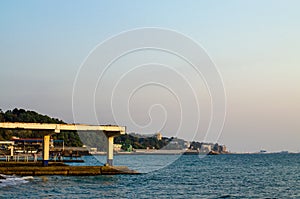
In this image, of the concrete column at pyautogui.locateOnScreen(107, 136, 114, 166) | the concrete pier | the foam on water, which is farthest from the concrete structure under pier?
the foam on water

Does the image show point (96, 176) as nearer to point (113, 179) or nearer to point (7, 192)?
point (113, 179)

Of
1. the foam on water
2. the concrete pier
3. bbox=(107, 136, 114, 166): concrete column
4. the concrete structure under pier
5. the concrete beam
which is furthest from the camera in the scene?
bbox=(107, 136, 114, 166): concrete column

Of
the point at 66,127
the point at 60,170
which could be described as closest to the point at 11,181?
the point at 60,170

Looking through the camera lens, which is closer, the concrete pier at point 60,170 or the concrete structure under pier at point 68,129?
the concrete pier at point 60,170

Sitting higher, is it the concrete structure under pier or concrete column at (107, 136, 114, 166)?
the concrete structure under pier

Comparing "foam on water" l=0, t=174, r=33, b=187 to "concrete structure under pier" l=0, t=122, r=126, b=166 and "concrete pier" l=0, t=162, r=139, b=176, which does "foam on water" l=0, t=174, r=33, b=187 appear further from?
"concrete structure under pier" l=0, t=122, r=126, b=166

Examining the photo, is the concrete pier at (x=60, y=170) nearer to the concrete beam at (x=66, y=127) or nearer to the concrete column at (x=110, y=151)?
the concrete column at (x=110, y=151)

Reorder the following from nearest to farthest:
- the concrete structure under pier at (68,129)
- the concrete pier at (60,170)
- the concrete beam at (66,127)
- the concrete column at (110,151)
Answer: the concrete pier at (60,170) → the concrete beam at (66,127) → the concrete structure under pier at (68,129) → the concrete column at (110,151)

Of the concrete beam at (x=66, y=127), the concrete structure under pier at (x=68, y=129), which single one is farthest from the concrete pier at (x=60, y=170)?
the concrete beam at (x=66, y=127)

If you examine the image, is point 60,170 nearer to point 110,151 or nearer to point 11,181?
point 110,151

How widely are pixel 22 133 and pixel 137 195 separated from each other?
5978 inches

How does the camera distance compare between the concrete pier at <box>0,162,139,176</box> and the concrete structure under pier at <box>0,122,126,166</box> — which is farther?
the concrete structure under pier at <box>0,122,126,166</box>

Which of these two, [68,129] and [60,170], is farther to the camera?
[68,129]

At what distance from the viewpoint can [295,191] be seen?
49.4 metres
